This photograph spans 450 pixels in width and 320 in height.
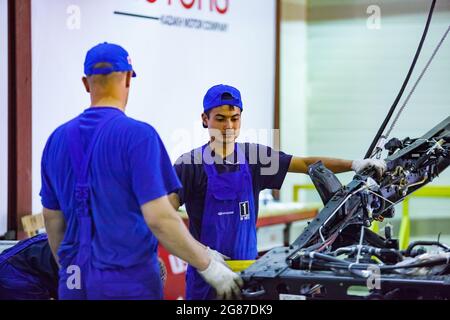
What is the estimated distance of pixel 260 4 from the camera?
22.8 ft

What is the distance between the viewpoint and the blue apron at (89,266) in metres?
2.54

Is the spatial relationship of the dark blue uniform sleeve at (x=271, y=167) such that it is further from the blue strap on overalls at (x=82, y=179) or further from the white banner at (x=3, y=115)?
the white banner at (x=3, y=115)

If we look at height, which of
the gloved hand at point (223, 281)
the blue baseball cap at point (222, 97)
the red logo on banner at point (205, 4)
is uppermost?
the red logo on banner at point (205, 4)

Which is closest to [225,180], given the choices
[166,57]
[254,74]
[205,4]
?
[166,57]

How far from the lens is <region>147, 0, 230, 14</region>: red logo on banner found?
234 inches

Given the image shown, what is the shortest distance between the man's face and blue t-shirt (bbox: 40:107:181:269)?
74 centimetres

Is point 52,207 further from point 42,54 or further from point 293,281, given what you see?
point 42,54

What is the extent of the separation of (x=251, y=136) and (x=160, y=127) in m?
1.05

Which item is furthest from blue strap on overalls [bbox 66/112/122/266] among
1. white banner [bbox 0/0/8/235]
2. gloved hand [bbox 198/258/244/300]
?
white banner [bbox 0/0/8/235]

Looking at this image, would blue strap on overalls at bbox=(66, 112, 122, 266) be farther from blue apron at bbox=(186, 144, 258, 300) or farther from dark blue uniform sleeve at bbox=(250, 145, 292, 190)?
dark blue uniform sleeve at bbox=(250, 145, 292, 190)

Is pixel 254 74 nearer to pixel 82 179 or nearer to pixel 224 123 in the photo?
pixel 224 123

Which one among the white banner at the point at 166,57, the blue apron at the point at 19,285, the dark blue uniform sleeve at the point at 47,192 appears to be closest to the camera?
the dark blue uniform sleeve at the point at 47,192
